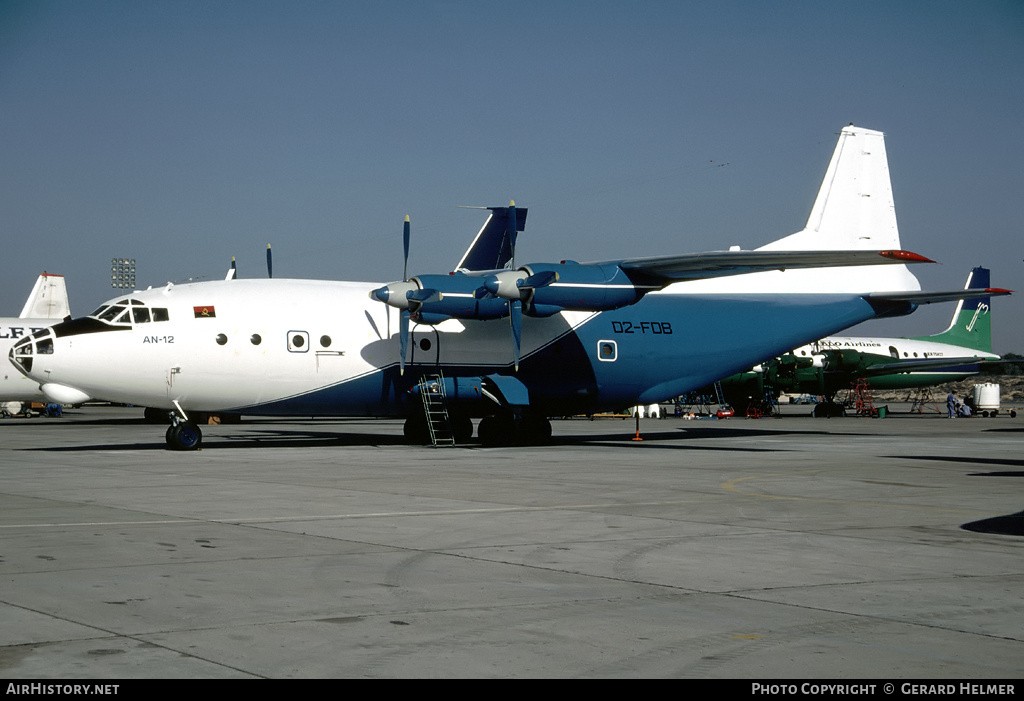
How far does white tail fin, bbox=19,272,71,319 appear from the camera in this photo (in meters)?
67.2

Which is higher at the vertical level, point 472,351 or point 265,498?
point 472,351

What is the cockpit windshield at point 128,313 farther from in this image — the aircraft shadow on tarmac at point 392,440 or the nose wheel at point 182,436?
the aircraft shadow on tarmac at point 392,440

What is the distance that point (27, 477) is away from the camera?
1831 centimetres

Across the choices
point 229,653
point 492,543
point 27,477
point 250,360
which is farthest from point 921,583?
point 250,360

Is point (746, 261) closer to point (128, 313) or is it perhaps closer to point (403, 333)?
point (403, 333)

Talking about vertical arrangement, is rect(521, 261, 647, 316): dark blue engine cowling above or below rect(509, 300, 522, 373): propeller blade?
above

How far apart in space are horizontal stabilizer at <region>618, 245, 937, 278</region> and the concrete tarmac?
725 cm

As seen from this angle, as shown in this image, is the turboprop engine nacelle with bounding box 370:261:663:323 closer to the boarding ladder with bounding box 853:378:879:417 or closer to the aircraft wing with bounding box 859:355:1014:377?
the aircraft wing with bounding box 859:355:1014:377

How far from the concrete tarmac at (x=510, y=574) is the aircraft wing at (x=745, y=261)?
23.7 ft

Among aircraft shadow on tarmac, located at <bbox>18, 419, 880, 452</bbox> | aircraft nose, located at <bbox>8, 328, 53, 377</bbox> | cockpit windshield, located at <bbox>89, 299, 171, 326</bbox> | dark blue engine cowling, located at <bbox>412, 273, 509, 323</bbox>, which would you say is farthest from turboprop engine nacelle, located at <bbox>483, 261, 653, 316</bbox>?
aircraft nose, located at <bbox>8, 328, 53, 377</bbox>

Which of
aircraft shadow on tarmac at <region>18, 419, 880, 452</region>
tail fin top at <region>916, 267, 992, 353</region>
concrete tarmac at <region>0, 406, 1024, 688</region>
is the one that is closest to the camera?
concrete tarmac at <region>0, 406, 1024, 688</region>

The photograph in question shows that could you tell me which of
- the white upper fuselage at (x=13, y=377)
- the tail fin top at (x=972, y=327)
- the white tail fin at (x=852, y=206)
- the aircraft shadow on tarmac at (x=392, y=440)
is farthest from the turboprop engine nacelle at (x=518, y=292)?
the tail fin top at (x=972, y=327)

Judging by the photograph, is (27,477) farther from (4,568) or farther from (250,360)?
(4,568)
